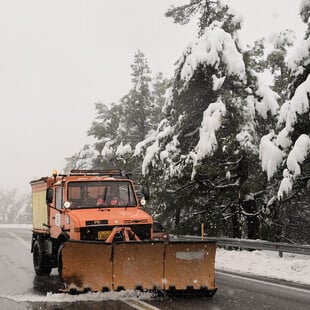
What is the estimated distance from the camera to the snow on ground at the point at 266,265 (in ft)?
34.2

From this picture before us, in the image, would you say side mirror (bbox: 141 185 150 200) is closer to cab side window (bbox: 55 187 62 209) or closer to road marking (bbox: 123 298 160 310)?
cab side window (bbox: 55 187 62 209)

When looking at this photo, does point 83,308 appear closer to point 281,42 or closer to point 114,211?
point 114,211

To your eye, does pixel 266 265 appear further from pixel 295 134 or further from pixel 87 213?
pixel 87 213

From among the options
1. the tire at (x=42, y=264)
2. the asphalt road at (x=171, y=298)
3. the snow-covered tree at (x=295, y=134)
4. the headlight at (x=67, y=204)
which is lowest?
the asphalt road at (x=171, y=298)

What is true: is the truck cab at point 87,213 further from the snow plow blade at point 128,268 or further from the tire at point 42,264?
the snow plow blade at point 128,268

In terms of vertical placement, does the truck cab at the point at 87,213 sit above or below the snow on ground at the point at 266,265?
above

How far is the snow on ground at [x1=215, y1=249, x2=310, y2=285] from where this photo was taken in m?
10.4

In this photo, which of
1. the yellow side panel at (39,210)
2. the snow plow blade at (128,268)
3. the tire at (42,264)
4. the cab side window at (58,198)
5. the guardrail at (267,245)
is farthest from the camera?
the guardrail at (267,245)

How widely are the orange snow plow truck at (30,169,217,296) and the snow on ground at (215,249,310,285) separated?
2985mm

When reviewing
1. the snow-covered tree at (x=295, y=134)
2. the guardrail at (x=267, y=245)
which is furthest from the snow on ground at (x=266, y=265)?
the snow-covered tree at (x=295, y=134)

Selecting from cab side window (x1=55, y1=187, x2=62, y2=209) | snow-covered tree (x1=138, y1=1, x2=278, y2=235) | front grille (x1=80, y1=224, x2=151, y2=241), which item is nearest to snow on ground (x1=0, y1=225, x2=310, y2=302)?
front grille (x1=80, y1=224, x2=151, y2=241)

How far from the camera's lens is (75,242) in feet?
25.5

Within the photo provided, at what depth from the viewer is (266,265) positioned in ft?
39.0

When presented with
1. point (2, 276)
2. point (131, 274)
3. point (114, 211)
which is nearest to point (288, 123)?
point (114, 211)
